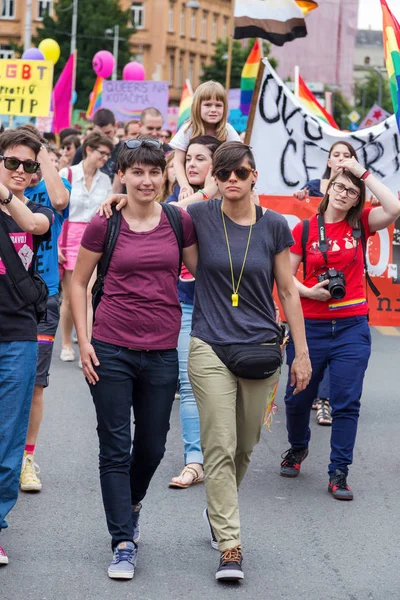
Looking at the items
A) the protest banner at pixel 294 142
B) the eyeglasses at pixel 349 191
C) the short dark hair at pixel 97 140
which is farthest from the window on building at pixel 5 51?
the eyeglasses at pixel 349 191

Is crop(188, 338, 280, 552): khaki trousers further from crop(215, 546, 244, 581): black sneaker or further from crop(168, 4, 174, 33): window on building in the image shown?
crop(168, 4, 174, 33): window on building

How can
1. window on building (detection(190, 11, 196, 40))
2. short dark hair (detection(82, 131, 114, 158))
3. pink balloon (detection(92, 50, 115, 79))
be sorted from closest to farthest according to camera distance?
short dark hair (detection(82, 131, 114, 158)) < pink balloon (detection(92, 50, 115, 79)) < window on building (detection(190, 11, 196, 40))

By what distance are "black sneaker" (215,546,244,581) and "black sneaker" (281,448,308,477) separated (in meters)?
1.93

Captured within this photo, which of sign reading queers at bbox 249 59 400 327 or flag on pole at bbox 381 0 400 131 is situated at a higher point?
flag on pole at bbox 381 0 400 131

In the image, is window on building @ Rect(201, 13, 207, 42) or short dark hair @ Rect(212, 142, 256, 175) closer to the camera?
short dark hair @ Rect(212, 142, 256, 175)

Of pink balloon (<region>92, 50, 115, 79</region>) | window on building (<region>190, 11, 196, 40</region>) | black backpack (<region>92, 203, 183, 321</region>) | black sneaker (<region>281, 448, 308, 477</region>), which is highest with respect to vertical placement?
window on building (<region>190, 11, 196, 40</region>)

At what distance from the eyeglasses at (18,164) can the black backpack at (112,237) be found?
49 cm

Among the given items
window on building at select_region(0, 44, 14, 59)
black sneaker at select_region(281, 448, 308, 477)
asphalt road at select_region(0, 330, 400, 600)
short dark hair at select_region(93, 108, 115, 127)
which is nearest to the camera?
asphalt road at select_region(0, 330, 400, 600)

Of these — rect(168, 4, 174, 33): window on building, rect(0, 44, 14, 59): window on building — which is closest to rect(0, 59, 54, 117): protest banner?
rect(0, 44, 14, 59): window on building

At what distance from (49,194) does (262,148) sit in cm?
367

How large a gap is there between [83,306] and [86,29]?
68.0 meters

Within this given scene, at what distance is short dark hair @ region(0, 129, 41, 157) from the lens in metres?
5.43

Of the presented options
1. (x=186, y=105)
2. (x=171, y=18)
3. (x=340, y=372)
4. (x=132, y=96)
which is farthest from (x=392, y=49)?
(x=171, y=18)

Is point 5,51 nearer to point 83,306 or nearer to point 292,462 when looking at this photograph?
point 292,462
